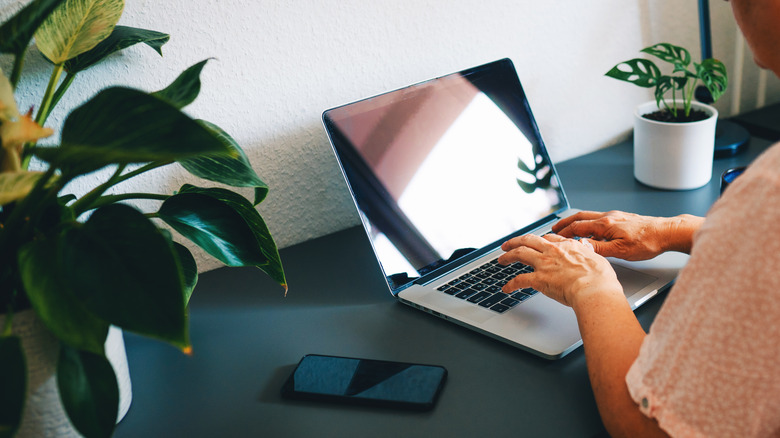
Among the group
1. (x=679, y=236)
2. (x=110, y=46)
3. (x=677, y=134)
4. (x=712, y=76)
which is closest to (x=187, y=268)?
(x=110, y=46)

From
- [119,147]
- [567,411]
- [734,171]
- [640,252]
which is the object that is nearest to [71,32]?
[119,147]

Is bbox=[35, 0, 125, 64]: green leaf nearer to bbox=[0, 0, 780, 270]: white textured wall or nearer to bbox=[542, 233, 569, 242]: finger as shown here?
bbox=[0, 0, 780, 270]: white textured wall

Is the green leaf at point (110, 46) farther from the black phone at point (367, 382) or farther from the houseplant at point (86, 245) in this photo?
the black phone at point (367, 382)

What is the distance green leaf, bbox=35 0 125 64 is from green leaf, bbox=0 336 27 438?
319mm

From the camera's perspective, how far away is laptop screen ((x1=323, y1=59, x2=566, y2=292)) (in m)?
0.86

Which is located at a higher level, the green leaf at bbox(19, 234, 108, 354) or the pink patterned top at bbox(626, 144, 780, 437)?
the green leaf at bbox(19, 234, 108, 354)

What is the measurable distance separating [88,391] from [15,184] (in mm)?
179

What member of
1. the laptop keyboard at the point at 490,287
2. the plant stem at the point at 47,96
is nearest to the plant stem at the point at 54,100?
Result: the plant stem at the point at 47,96

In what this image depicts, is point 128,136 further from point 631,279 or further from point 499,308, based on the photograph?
point 631,279

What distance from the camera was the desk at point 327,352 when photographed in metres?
0.59

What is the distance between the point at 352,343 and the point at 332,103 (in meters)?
0.43

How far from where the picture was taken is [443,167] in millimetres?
930

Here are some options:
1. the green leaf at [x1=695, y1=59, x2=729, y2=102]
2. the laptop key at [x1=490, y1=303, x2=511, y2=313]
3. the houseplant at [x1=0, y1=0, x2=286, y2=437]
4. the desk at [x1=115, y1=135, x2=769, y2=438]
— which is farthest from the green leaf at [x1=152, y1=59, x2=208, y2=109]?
the green leaf at [x1=695, y1=59, x2=729, y2=102]

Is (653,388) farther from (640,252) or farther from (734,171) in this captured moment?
(734,171)
